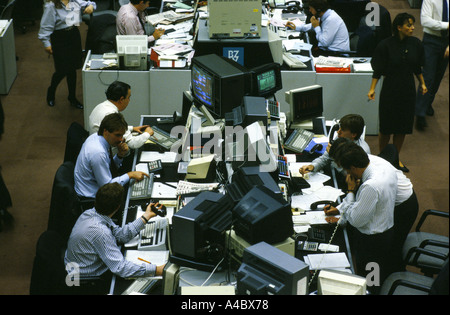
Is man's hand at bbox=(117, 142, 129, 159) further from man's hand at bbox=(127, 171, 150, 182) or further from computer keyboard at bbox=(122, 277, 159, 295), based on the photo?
computer keyboard at bbox=(122, 277, 159, 295)

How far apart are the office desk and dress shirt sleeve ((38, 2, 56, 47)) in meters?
0.62

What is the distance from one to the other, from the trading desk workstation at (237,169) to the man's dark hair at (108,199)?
12.7 inches

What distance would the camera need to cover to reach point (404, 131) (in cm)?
614

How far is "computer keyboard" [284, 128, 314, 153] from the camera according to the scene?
5.32 m

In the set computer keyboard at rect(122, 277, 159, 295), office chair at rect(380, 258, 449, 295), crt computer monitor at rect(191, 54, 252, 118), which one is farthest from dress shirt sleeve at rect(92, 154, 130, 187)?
office chair at rect(380, 258, 449, 295)

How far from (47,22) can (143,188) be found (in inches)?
115

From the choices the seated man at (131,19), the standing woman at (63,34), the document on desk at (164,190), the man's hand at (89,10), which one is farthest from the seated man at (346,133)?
the man's hand at (89,10)

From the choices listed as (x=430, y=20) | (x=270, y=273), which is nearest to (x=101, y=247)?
(x=270, y=273)

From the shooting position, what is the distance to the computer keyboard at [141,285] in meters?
3.75

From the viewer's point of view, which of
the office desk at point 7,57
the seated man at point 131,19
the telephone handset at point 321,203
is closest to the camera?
the telephone handset at point 321,203

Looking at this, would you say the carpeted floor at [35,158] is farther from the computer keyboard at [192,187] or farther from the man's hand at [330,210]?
the computer keyboard at [192,187]

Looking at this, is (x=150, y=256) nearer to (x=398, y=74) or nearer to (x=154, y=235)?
(x=154, y=235)

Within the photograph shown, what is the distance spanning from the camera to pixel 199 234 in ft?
12.1

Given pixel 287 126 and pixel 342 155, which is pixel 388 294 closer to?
pixel 342 155
